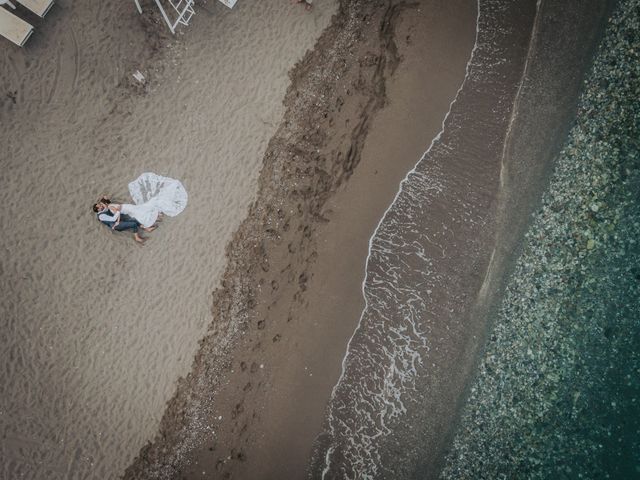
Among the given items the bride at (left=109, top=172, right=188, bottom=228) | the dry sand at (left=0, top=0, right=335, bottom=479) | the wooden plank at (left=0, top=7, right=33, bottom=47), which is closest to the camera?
the wooden plank at (left=0, top=7, right=33, bottom=47)

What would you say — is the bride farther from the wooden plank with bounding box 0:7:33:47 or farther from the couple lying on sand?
the wooden plank with bounding box 0:7:33:47

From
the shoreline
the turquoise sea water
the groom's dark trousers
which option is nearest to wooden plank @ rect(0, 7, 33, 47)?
the groom's dark trousers

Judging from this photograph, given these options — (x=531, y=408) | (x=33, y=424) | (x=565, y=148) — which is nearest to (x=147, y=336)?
(x=33, y=424)

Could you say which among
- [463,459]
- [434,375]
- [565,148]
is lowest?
[463,459]

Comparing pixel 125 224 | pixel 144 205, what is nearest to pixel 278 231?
pixel 144 205

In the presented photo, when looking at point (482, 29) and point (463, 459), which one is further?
point (482, 29)

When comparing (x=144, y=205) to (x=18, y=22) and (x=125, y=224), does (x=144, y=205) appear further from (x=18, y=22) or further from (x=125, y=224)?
(x=18, y=22)

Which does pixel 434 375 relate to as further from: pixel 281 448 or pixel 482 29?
pixel 482 29
